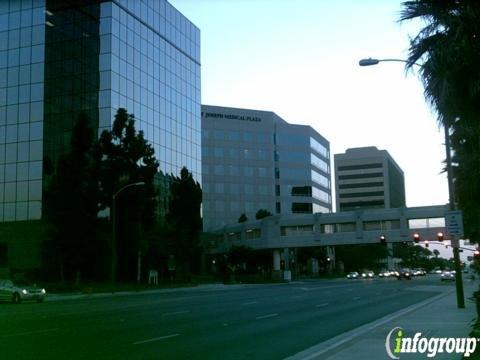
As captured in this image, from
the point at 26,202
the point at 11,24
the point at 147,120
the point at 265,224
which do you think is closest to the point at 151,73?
the point at 147,120

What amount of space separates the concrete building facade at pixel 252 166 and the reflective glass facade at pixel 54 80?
50.2m

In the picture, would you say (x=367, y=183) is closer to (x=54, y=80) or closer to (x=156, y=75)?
(x=156, y=75)

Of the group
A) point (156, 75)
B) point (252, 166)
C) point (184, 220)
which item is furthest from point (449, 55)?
point (252, 166)

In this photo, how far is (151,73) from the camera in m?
71.5

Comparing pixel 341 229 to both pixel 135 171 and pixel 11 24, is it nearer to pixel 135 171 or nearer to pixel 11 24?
pixel 135 171

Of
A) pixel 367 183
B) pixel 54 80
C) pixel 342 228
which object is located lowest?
pixel 342 228

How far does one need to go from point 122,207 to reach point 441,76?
43.5 meters

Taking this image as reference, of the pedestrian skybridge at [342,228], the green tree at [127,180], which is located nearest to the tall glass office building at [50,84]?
the green tree at [127,180]

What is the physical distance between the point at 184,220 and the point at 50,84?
65.5 ft

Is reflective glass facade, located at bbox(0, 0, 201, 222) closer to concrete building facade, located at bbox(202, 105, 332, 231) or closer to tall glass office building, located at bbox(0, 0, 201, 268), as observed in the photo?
tall glass office building, located at bbox(0, 0, 201, 268)

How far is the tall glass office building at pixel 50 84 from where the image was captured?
62031 millimetres

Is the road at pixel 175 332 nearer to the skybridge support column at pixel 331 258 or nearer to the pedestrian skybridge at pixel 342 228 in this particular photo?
the pedestrian skybridge at pixel 342 228

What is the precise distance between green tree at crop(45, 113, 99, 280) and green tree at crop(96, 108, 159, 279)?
1.75 m

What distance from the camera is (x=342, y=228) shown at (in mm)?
88625
